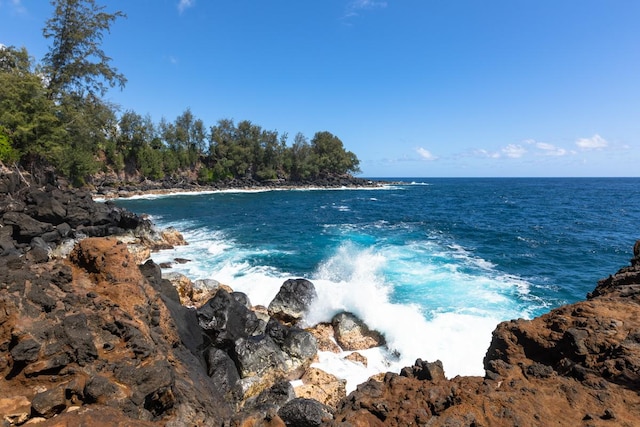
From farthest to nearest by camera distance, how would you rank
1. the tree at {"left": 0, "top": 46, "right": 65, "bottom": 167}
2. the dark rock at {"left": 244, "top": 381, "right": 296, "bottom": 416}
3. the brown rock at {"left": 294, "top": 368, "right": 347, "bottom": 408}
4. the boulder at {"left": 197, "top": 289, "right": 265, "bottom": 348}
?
1. the tree at {"left": 0, "top": 46, "right": 65, "bottom": 167}
2. the boulder at {"left": 197, "top": 289, "right": 265, "bottom": 348}
3. the brown rock at {"left": 294, "top": 368, "right": 347, "bottom": 408}
4. the dark rock at {"left": 244, "top": 381, "right": 296, "bottom": 416}

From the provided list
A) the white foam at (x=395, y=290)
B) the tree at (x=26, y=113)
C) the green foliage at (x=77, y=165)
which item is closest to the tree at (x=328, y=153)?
the green foliage at (x=77, y=165)

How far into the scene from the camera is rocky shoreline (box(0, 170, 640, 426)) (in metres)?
4.98

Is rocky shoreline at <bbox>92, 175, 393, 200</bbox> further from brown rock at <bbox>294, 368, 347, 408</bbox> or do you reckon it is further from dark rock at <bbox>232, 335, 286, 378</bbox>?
brown rock at <bbox>294, 368, 347, 408</bbox>

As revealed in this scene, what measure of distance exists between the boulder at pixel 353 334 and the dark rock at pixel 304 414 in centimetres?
618

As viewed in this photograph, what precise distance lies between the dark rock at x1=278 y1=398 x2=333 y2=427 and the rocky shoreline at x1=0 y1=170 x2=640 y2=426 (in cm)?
2

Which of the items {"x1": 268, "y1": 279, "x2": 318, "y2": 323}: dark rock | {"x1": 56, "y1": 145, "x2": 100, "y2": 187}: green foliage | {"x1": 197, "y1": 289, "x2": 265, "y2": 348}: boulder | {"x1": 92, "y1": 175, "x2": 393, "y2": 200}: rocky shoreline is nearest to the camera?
{"x1": 197, "y1": 289, "x2": 265, "y2": 348}: boulder

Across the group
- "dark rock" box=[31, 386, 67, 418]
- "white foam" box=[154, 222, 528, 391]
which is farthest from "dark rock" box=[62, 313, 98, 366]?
"white foam" box=[154, 222, 528, 391]

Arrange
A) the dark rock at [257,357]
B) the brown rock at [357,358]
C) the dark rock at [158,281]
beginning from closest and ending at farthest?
1. the dark rock at [257,357]
2. the dark rock at [158,281]
3. the brown rock at [357,358]

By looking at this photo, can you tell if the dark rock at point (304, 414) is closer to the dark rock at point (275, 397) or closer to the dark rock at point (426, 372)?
the dark rock at point (275, 397)

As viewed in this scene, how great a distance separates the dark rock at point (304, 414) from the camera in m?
6.47

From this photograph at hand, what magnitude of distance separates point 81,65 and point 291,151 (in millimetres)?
78438

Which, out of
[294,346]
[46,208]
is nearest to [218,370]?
[294,346]

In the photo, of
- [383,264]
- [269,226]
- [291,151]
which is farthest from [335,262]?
[291,151]

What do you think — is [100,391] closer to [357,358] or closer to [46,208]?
[357,358]
